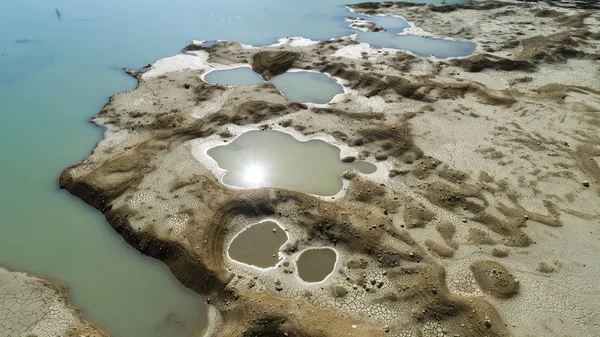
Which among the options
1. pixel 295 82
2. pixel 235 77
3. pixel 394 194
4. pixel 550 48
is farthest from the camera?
pixel 550 48

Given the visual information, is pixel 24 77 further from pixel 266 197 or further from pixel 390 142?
pixel 390 142

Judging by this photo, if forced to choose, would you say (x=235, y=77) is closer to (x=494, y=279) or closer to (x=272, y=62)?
(x=272, y=62)

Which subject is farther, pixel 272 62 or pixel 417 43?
pixel 417 43

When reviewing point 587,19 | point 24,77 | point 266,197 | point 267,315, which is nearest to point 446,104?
point 266,197

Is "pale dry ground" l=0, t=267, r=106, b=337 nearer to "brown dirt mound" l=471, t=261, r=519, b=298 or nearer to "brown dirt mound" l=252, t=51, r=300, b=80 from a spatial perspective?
"brown dirt mound" l=471, t=261, r=519, b=298

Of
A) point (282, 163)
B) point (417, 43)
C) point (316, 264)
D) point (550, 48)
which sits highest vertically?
point (417, 43)

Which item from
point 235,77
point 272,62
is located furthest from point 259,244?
point 272,62
